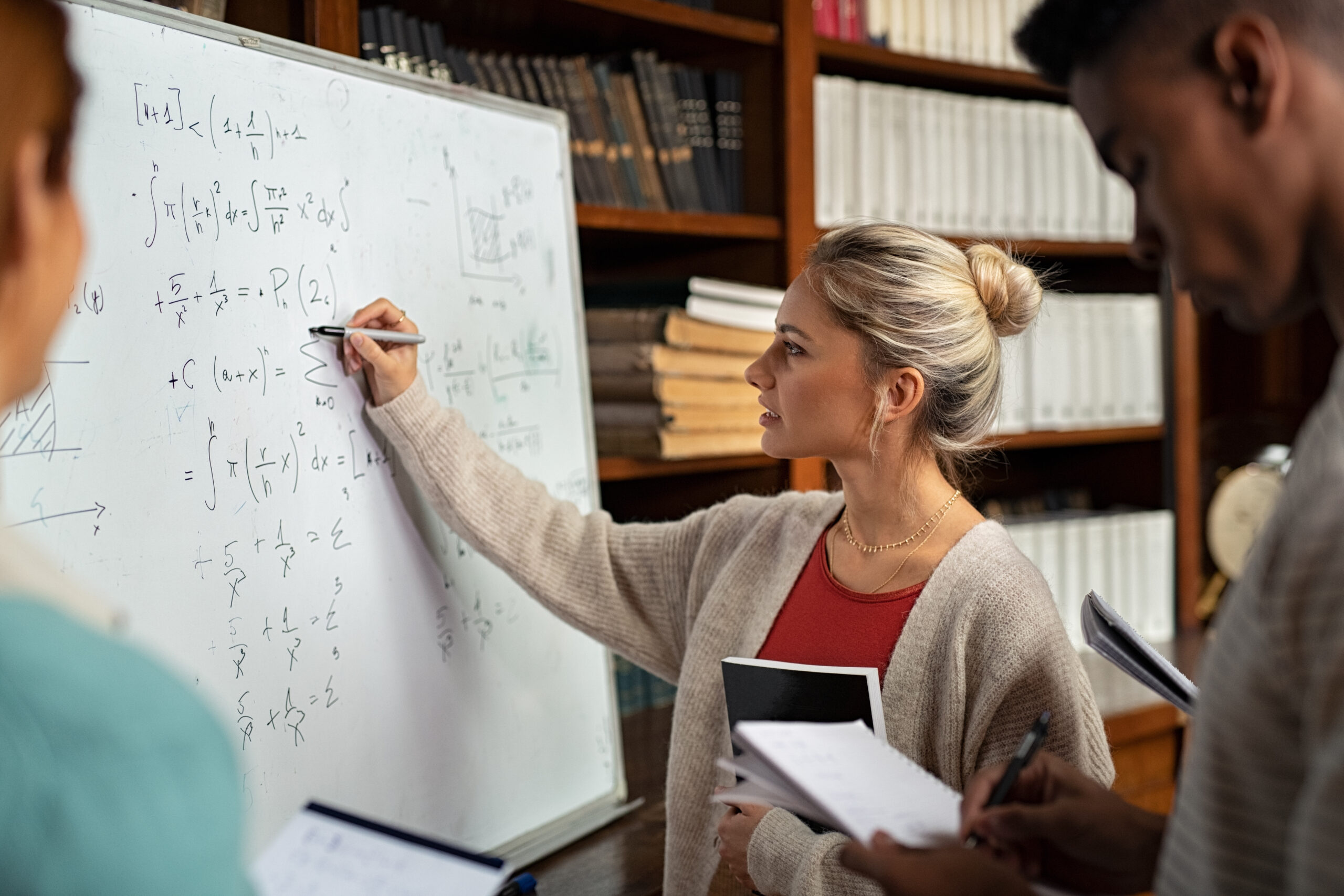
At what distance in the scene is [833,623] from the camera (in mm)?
1312

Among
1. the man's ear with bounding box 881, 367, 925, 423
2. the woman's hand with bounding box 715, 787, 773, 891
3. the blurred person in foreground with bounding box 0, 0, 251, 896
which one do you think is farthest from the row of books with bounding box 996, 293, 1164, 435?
the blurred person in foreground with bounding box 0, 0, 251, 896

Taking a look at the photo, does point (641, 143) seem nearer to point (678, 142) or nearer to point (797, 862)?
point (678, 142)

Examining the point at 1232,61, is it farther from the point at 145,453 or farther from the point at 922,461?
the point at 145,453

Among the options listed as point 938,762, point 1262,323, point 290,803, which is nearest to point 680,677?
point 938,762

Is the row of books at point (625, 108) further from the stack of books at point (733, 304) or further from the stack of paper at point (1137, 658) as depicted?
the stack of paper at point (1137, 658)

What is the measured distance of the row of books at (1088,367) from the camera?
2330 mm

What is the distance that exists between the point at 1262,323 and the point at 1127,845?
1.30 ft

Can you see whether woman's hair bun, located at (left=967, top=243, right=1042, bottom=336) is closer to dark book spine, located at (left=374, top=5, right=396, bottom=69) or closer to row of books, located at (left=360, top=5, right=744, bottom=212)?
row of books, located at (left=360, top=5, right=744, bottom=212)

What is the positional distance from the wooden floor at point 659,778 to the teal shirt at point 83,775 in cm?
97

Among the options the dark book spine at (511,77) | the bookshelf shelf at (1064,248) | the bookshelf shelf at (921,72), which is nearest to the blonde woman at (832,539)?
the dark book spine at (511,77)

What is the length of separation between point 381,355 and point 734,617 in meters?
0.52

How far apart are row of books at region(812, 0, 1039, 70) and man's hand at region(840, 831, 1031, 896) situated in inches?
66.7

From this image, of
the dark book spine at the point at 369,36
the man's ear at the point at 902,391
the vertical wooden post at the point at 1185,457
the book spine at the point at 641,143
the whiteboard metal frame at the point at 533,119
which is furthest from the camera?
the vertical wooden post at the point at 1185,457

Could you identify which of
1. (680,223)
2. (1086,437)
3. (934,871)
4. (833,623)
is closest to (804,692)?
(833,623)
